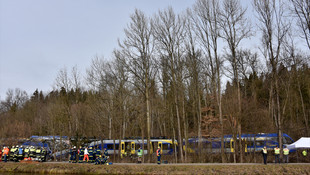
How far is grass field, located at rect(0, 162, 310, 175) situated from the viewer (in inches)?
733

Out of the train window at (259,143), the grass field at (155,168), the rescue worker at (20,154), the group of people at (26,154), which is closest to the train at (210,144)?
the train window at (259,143)

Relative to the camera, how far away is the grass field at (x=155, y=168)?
18.6 meters

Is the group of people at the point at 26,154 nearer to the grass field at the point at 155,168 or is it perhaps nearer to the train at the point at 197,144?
the grass field at the point at 155,168

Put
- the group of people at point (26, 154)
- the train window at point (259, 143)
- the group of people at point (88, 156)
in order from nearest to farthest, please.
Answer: the group of people at point (88, 156) → the group of people at point (26, 154) → the train window at point (259, 143)

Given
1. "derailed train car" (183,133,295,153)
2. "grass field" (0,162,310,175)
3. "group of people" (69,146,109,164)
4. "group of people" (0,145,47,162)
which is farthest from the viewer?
"derailed train car" (183,133,295,153)

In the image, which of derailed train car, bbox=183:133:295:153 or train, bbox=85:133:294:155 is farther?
train, bbox=85:133:294:155

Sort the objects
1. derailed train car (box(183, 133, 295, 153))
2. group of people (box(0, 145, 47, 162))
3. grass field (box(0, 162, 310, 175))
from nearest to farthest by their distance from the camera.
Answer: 1. grass field (box(0, 162, 310, 175))
2. group of people (box(0, 145, 47, 162))
3. derailed train car (box(183, 133, 295, 153))

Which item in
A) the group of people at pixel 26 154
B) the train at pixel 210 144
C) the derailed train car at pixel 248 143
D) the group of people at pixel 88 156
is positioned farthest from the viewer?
the train at pixel 210 144

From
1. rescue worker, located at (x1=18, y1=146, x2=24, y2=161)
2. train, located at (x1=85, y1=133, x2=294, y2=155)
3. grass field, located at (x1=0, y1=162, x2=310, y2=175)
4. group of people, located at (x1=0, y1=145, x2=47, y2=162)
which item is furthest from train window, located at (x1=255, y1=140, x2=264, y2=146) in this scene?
rescue worker, located at (x1=18, y1=146, x2=24, y2=161)

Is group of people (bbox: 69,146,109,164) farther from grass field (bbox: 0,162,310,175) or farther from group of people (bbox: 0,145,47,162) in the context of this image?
group of people (bbox: 0,145,47,162)

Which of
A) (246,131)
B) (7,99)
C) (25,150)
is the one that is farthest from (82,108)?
(7,99)

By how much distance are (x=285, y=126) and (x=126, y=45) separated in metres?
22.2

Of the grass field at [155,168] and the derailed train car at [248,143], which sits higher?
the derailed train car at [248,143]

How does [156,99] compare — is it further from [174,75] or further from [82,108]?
[174,75]
